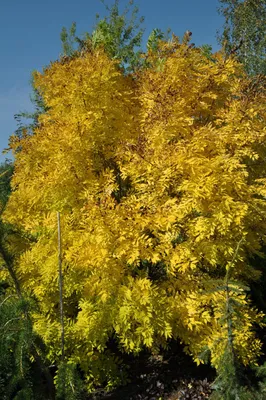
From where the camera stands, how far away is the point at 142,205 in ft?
15.3

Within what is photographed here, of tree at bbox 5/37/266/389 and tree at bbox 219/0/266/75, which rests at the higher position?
tree at bbox 219/0/266/75

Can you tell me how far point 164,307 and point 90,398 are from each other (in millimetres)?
2323

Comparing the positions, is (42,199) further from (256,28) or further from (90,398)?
(256,28)

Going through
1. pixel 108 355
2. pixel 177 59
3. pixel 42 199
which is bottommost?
pixel 108 355


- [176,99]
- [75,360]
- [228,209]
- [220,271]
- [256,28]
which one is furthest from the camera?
[256,28]

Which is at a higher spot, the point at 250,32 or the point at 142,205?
the point at 250,32

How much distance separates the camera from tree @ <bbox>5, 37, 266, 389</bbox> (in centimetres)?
451

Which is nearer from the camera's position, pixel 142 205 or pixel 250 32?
pixel 142 205

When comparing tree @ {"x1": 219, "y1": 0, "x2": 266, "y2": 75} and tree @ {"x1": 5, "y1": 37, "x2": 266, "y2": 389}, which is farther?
tree @ {"x1": 219, "y1": 0, "x2": 266, "y2": 75}

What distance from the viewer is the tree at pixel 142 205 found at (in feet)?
14.8

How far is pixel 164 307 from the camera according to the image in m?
4.63

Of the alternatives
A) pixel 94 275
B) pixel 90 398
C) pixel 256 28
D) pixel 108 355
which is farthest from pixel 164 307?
pixel 256 28

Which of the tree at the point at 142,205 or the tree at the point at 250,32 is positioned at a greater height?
the tree at the point at 250,32

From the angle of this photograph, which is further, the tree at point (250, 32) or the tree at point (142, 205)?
the tree at point (250, 32)
